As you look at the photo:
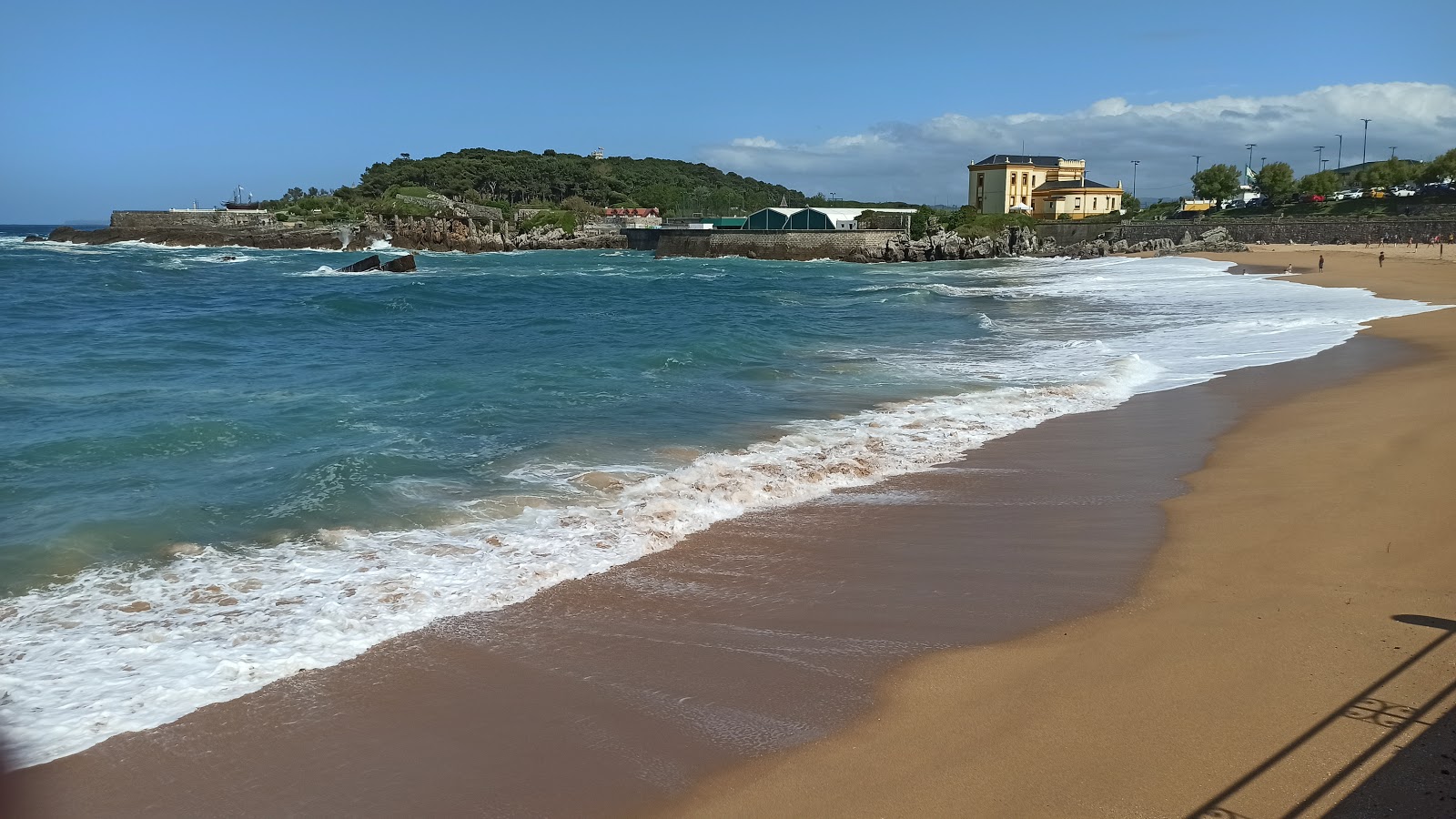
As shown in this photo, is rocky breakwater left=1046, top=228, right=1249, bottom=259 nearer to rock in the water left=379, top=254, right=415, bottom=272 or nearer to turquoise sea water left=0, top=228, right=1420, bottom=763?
turquoise sea water left=0, top=228, right=1420, bottom=763

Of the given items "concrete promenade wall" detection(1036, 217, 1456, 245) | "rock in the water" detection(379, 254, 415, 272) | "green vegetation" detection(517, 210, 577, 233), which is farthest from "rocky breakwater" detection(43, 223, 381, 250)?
"concrete promenade wall" detection(1036, 217, 1456, 245)

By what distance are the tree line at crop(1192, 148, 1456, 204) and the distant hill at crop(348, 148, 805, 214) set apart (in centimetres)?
5860

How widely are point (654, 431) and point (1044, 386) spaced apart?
6715mm

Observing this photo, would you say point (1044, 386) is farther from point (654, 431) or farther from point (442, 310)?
point (442, 310)

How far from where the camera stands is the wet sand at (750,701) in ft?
13.9

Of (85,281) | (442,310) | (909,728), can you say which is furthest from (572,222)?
(909,728)

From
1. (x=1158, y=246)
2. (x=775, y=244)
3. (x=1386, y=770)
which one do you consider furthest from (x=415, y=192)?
(x=1386, y=770)

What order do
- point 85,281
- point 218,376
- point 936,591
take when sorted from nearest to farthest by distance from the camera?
point 936,591 → point 218,376 → point 85,281

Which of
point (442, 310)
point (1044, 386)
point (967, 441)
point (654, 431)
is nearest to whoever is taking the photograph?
point (967, 441)

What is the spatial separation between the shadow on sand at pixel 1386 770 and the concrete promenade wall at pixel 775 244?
232 feet

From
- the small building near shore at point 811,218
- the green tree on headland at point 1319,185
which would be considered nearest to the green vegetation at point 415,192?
the small building near shore at point 811,218

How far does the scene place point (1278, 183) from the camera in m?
79.8

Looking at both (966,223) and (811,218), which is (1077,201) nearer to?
(966,223)

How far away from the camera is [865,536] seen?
25.3 feet
